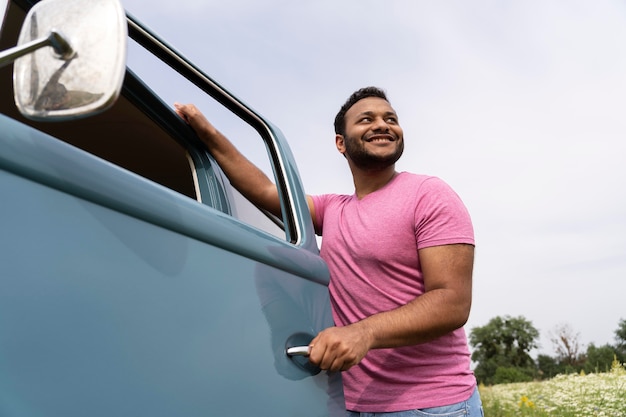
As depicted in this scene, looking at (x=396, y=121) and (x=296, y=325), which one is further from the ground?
(x=396, y=121)

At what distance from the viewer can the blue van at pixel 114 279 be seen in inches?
33.4

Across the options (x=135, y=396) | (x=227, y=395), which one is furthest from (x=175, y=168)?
(x=135, y=396)

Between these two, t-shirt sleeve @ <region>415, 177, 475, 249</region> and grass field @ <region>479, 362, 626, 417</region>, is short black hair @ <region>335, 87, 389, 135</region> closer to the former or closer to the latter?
t-shirt sleeve @ <region>415, 177, 475, 249</region>

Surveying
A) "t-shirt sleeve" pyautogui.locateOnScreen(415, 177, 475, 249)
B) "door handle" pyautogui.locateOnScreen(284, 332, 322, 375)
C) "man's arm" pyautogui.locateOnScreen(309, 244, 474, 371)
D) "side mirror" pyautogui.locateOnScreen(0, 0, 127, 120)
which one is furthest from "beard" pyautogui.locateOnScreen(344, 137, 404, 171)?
"side mirror" pyautogui.locateOnScreen(0, 0, 127, 120)

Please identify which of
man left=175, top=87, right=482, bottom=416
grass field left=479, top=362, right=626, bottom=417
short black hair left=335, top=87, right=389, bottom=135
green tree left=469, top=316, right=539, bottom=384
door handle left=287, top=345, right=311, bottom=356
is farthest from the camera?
green tree left=469, top=316, right=539, bottom=384

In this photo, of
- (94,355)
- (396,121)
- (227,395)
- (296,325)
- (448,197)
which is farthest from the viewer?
(396,121)

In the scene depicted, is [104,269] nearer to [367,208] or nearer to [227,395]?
[227,395]

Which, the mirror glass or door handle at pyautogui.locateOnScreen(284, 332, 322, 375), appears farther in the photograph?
door handle at pyautogui.locateOnScreen(284, 332, 322, 375)

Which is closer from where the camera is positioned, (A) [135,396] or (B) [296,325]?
(A) [135,396]

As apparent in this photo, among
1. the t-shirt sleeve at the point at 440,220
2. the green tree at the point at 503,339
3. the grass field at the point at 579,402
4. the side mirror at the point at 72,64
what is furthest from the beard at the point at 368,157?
the green tree at the point at 503,339

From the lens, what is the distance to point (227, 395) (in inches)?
47.4

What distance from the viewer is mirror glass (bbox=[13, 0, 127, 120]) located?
847 millimetres

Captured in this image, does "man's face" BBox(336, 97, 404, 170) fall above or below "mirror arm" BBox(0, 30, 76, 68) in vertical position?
above

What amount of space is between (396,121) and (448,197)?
2.01 ft
